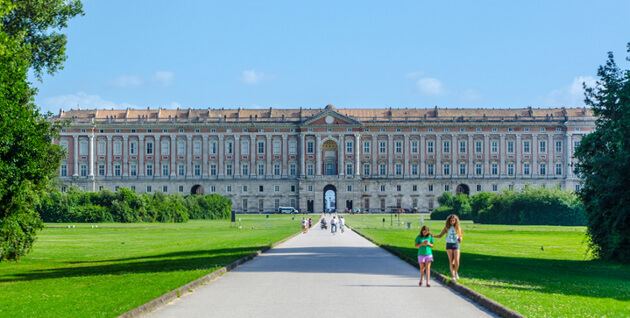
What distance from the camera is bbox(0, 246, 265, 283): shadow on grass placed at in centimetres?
1987

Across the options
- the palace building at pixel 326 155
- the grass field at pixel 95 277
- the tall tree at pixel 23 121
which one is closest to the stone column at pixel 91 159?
the palace building at pixel 326 155

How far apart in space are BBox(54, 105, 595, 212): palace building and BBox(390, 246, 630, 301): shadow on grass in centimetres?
8960

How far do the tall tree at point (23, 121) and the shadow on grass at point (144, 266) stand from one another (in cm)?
240

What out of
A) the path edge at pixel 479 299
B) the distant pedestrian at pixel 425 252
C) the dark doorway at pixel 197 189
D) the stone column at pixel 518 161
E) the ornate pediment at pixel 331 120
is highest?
the ornate pediment at pixel 331 120

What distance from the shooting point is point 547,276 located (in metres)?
19.8

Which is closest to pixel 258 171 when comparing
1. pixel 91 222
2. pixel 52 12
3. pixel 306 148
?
pixel 306 148

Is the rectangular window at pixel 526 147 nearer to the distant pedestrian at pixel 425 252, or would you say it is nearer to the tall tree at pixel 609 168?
the tall tree at pixel 609 168

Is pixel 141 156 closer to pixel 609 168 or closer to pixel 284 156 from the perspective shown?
pixel 284 156

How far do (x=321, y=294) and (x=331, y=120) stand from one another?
10190 cm

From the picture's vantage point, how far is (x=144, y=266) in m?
21.9

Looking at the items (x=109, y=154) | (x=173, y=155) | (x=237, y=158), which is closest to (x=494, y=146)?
(x=237, y=158)

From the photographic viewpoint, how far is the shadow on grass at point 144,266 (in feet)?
65.2

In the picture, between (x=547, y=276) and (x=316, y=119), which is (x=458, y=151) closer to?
(x=316, y=119)

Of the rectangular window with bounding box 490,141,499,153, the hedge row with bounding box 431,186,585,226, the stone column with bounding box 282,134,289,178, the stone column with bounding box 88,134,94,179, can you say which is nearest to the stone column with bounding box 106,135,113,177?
the stone column with bounding box 88,134,94,179
